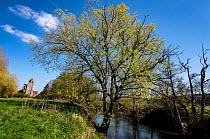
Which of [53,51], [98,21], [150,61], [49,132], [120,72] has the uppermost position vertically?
[98,21]

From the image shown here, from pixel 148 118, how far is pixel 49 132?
19056mm

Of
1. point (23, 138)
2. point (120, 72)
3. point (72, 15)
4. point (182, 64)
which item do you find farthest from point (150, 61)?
point (182, 64)

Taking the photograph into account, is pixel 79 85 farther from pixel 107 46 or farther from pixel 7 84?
pixel 7 84

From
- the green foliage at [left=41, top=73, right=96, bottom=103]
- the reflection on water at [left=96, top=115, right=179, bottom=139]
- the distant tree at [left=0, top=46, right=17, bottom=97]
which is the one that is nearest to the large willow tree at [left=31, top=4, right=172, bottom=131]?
the green foliage at [left=41, top=73, right=96, bottom=103]

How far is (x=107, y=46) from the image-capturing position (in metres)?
8.02

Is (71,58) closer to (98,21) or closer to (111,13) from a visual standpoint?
(98,21)

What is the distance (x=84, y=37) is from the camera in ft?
27.1

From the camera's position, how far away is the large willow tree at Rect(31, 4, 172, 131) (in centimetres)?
721

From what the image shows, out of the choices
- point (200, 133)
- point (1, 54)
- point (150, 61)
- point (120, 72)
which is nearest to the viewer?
point (120, 72)

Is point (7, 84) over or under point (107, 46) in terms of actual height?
under

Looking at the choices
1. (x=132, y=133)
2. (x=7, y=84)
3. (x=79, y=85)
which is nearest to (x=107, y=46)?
(x=79, y=85)

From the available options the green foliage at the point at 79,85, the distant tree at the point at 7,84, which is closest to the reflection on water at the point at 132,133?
the green foliage at the point at 79,85

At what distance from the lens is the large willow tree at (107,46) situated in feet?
23.7

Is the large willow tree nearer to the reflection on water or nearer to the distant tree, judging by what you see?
the reflection on water
